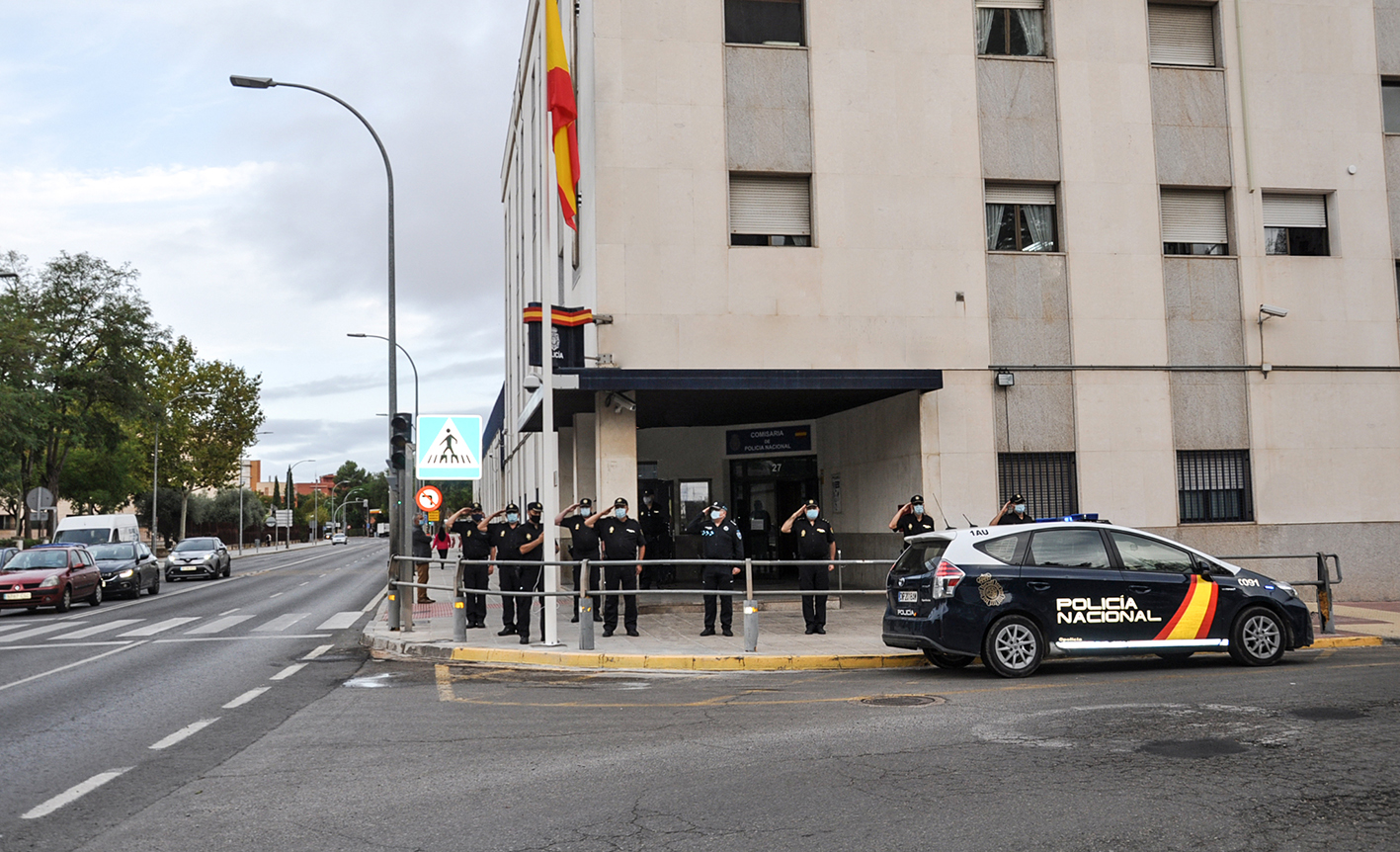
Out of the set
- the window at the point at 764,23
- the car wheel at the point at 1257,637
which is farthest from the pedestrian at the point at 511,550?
the window at the point at 764,23

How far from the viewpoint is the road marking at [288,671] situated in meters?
11.8

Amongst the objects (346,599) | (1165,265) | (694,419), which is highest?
(1165,265)

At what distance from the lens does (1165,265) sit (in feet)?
64.1

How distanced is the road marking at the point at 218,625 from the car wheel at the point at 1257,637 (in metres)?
14.5

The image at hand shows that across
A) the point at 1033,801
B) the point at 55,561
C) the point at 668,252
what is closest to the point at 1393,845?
the point at 1033,801

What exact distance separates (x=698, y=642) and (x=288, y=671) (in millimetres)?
4779

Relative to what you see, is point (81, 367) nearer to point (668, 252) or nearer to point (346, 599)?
point (346, 599)

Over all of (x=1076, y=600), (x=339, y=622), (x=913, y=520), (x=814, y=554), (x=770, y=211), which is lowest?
(x=339, y=622)

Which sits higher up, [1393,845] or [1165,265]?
[1165,265]

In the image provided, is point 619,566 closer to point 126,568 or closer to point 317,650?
point 317,650

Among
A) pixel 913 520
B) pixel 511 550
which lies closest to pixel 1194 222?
pixel 913 520

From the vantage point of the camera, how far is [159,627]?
62.0 feet

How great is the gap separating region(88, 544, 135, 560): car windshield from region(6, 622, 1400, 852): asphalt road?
22.2 metres

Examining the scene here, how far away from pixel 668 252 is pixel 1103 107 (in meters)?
8.09
